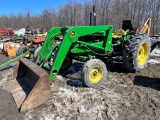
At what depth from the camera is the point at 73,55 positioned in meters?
5.91

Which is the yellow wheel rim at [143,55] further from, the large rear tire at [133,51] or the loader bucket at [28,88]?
the loader bucket at [28,88]

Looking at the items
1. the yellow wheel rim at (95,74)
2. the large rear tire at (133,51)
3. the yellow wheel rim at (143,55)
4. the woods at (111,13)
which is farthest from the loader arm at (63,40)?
the woods at (111,13)

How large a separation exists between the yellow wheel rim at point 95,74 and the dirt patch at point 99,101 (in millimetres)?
244

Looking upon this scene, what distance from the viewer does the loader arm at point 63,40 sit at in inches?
185

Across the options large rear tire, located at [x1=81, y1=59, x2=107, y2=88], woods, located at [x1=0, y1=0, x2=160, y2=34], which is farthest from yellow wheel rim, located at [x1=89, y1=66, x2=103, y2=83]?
woods, located at [x1=0, y1=0, x2=160, y2=34]

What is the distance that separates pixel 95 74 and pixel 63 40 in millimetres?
1249

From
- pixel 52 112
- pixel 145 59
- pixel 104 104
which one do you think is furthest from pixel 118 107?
pixel 145 59

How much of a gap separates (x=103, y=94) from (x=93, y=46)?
4.73ft

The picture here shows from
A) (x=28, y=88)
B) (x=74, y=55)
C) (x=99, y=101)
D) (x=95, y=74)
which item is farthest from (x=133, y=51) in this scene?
(x=28, y=88)

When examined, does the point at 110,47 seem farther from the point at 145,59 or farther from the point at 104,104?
the point at 104,104

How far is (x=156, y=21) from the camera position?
16500 millimetres

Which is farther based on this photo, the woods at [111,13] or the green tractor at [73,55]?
the woods at [111,13]

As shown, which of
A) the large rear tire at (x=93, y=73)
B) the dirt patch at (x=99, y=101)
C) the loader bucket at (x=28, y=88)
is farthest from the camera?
the large rear tire at (x=93, y=73)

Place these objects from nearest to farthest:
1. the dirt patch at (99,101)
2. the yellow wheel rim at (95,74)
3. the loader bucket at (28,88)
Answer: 1. the dirt patch at (99,101)
2. the loader bucket at (28,88)
3. the yellow wheel rim at (95,74)
